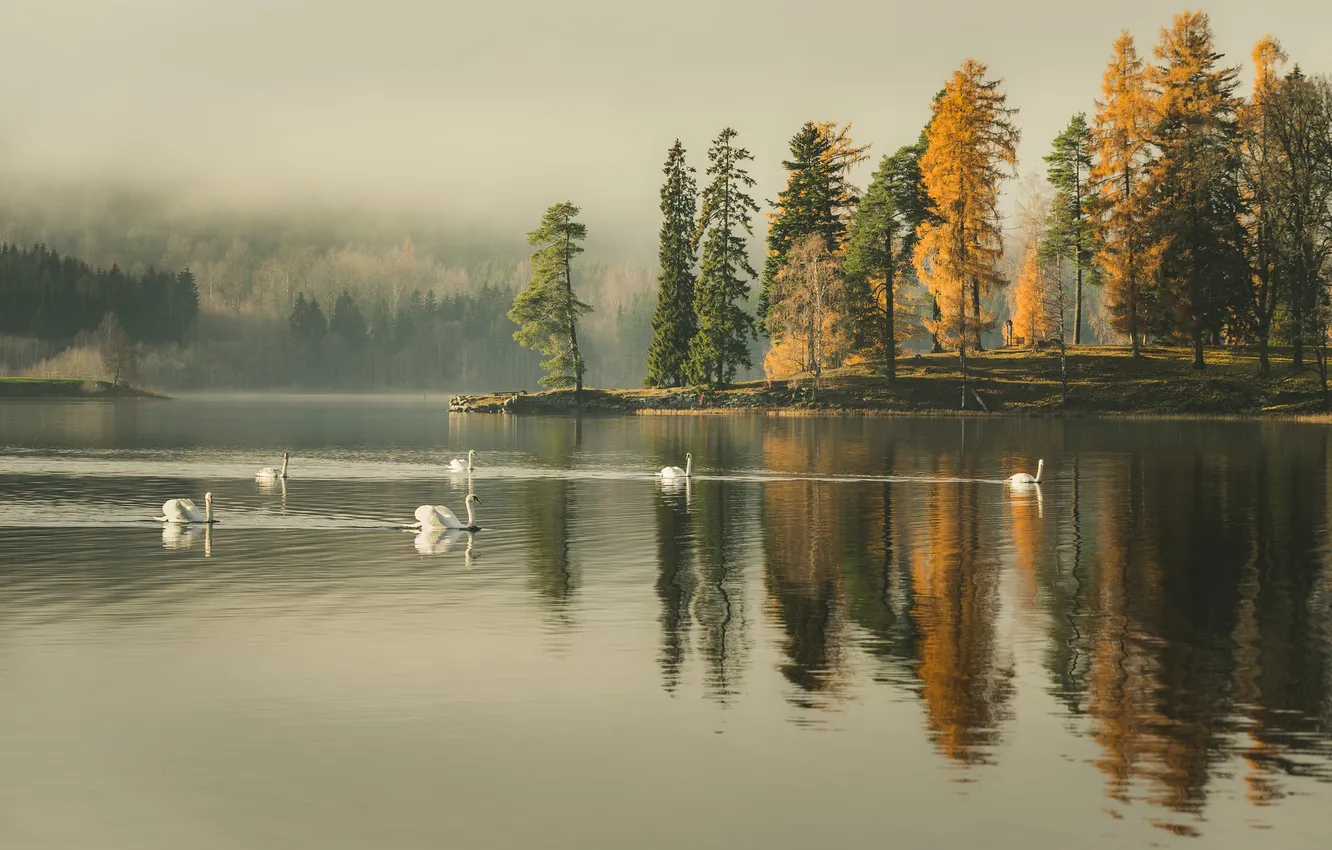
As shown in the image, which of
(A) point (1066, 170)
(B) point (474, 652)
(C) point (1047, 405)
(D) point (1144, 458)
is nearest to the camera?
(B) point (474, 652)

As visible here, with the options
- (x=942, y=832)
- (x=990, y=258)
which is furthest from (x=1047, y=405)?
(x=942, y=832)

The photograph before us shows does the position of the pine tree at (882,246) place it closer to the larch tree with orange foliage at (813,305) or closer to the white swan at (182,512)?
the larch tree with orange foliage at (813,305)

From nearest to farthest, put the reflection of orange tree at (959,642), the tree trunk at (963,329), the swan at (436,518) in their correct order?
the reflection of orange tree at (959,642)
the swan at (436,518)
the tree trunk at (963,329)

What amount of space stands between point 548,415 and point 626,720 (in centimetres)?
10572

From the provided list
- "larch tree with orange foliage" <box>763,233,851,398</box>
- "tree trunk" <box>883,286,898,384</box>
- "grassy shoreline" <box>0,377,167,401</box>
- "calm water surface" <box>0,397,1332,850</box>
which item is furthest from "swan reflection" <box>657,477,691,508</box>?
"grassy shoreline" <box>0,377,167,401</box>

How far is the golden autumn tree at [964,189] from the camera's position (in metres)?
102

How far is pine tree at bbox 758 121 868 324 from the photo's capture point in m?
115

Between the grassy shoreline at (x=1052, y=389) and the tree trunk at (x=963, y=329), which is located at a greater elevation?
the tree trunk at (x=963, y=329)

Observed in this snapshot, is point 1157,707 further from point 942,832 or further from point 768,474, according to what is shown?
point 768,474

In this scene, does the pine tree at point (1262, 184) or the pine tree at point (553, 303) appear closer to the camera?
the pine tree at point (1262, 184)

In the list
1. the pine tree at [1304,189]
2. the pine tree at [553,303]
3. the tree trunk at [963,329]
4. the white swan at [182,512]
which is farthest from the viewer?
the pine tree at [553,303]

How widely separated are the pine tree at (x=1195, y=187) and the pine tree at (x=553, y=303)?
52862 mm

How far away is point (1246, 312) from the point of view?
334ft

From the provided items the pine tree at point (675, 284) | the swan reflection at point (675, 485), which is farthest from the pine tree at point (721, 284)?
the swan reflection at point (675, 485)
